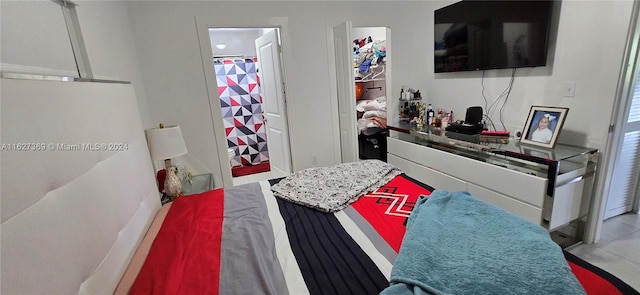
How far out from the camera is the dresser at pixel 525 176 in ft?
5.74

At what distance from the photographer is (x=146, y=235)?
1342 millimetres

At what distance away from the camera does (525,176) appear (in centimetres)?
181

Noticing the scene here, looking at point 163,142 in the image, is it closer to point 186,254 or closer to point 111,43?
point 111,43

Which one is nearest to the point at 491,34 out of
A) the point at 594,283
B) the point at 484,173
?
the point at 484,173

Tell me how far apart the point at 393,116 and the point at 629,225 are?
2248 millimetres

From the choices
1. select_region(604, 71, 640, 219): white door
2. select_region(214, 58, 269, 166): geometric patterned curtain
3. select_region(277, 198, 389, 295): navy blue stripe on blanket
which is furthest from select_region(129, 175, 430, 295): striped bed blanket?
select_region(214, 58, 269, 166): geometric patterned curtain

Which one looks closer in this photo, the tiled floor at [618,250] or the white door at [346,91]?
the tiled floor at [618,250]

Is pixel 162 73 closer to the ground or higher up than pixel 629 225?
higher up

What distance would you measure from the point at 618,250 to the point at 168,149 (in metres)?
3.23

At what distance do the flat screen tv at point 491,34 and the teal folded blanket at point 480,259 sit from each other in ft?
5.44

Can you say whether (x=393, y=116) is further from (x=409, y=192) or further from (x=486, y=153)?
(x=409, y=192)

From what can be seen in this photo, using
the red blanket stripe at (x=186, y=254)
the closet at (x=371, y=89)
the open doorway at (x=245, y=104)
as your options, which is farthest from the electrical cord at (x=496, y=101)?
the red blanket stripe at (x=186, y=254)

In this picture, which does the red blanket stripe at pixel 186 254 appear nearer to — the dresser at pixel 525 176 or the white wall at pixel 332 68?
the white wall at pixel 332 68

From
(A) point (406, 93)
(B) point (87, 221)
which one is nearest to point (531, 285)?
(B) point (87, 221)
